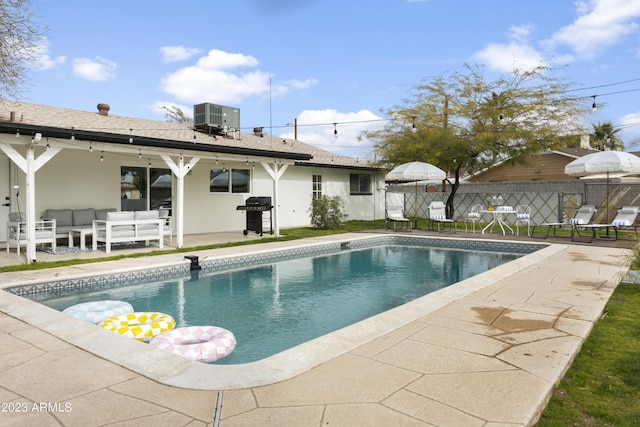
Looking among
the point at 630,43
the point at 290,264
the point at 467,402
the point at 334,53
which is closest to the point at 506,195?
the point at 630,43

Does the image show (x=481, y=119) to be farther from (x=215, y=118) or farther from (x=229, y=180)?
(x=215, y=118)

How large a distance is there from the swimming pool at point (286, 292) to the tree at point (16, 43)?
721 cm

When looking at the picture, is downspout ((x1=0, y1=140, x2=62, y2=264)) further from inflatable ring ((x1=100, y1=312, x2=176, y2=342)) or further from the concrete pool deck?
inflatable ring ((x1=100, y1=312, x2=176, y2=342))

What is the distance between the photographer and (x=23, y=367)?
2928mm

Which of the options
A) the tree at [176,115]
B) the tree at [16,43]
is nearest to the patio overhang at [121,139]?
the tree at [16,43]

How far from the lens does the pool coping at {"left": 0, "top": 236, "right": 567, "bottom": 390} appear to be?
8.90ft

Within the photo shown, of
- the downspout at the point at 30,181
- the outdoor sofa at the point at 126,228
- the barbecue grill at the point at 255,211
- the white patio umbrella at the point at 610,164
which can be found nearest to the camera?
the downspout at the point at 30,181

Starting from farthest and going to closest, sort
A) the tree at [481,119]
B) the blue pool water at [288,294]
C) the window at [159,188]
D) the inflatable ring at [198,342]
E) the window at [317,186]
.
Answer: the window at [317,186] → the tree at [481,119] → the window at [159,188] → the blue pool water at [288,294] → the inflatable ring at [198,342]

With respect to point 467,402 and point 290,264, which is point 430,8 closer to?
point 290,264

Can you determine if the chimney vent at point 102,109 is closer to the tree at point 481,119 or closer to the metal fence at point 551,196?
the tree at point 481,119

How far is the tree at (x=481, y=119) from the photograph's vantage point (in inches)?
596

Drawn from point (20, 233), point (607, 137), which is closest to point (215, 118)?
point (20, 233)

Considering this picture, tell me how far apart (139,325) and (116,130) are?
846 centimetres

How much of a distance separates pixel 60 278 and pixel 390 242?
8567mm
